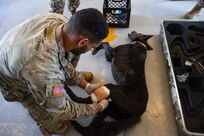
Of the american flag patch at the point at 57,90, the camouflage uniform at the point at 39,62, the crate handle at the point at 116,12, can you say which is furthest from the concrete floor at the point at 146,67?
the american flag patch at the point at 57,90

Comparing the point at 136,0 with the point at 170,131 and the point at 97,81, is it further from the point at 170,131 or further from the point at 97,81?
the point at 170,131

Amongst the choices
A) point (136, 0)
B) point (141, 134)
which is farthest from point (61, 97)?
point (136, 0)

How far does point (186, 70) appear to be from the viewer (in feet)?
4.92

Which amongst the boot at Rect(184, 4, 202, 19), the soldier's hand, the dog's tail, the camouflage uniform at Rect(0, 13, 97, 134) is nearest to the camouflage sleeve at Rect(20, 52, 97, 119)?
the camouflage uniform at Rect(0, 13, 97, 134)

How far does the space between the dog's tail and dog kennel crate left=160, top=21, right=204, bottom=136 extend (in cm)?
30

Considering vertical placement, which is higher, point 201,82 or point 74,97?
point 201,82

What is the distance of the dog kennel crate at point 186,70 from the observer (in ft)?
4.25

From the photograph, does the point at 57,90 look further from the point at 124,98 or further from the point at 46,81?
the point at 124,98

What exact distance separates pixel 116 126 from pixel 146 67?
62 cm

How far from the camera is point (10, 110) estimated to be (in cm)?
147

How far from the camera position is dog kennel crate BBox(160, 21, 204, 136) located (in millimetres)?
1296

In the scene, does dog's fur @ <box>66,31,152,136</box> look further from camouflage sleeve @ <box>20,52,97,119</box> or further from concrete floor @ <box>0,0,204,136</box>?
camouflage sleeve @ <box>20,52,97,119</box>

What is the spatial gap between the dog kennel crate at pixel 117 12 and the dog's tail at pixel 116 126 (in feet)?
3.26

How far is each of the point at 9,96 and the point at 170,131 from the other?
3.40 ft
